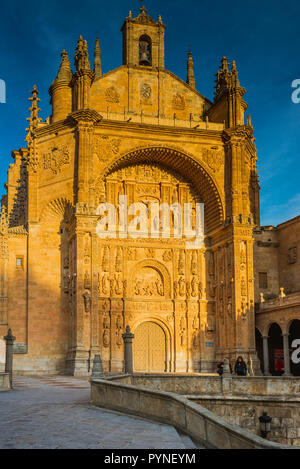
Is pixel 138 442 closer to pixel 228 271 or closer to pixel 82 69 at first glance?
pixel 228 271

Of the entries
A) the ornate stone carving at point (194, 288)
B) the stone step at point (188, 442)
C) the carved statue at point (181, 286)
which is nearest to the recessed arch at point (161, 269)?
the carved statue at point (181, 286)

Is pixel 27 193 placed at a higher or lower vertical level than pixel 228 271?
higher

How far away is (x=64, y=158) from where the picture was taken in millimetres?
32812

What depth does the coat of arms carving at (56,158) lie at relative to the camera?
32781 mm

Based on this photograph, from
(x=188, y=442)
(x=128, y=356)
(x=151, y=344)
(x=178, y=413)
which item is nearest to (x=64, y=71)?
(x=151, y=344)

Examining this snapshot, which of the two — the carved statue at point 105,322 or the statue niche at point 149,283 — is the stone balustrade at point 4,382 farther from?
the statue niche at point 149,283

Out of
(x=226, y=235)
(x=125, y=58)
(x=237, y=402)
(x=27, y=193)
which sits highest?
(x=125, y=58)

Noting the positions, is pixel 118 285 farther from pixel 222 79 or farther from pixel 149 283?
pixel 222 79

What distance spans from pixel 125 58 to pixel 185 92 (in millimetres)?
4318

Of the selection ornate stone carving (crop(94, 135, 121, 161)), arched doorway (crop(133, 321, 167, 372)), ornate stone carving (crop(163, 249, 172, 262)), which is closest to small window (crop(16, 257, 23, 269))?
ornate stone carving (crop(94, 135, 121, 161))

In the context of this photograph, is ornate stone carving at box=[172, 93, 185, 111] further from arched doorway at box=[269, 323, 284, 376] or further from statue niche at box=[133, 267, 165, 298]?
arched doorway at box=[269, 323, 284, 376]

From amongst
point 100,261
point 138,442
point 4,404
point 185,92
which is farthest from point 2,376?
point 185,92

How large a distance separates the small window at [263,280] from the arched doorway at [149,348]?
278 inches
